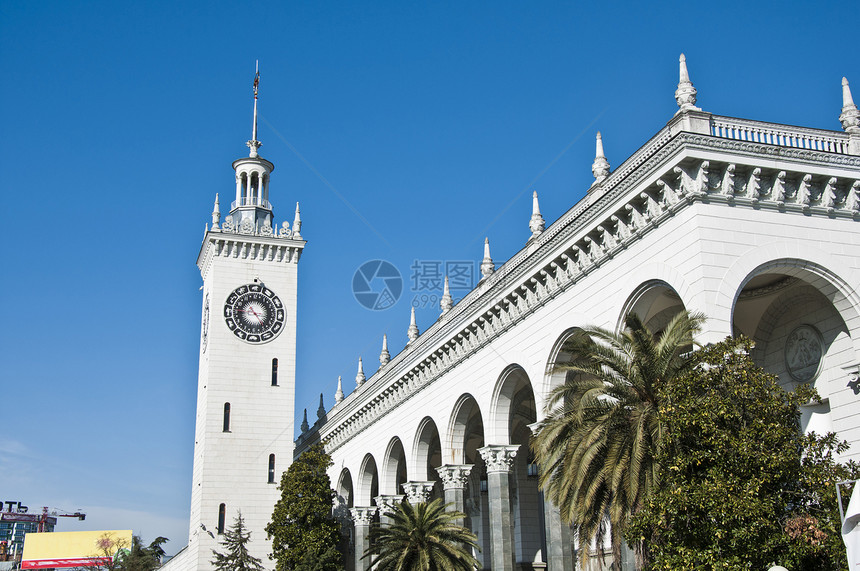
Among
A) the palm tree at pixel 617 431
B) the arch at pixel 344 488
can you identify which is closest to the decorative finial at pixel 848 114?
the palm tree at pixel 617 431

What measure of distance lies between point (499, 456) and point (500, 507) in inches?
75.9

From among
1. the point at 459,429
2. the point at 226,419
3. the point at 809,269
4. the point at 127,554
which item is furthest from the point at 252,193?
the point at 127,554

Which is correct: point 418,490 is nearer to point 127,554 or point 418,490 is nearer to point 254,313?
point 254,313

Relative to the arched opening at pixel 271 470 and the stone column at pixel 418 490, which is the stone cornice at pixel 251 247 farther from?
the stone column at pixel 418 490

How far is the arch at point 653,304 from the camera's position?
86.1 ft

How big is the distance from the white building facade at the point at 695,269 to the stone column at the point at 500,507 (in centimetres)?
5

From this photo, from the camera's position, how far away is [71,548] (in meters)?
124

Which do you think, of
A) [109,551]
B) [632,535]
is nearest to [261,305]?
[632,535]

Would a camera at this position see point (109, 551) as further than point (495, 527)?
Yes

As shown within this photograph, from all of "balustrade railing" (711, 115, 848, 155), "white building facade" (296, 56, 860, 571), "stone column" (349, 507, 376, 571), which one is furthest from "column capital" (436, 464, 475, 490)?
"balustrade railing" (711, 115, 848, 155)

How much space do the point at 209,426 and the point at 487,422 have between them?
1120 inches

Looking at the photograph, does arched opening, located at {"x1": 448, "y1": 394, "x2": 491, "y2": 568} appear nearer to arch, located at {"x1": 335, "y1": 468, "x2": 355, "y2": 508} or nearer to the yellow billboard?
arch, located at {"x1": 335, "y1": 468, "x2": 355, "y2": 508}

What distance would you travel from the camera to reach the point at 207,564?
55.1 metres

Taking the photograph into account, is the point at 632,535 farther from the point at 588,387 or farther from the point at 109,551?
the point at 109,551
